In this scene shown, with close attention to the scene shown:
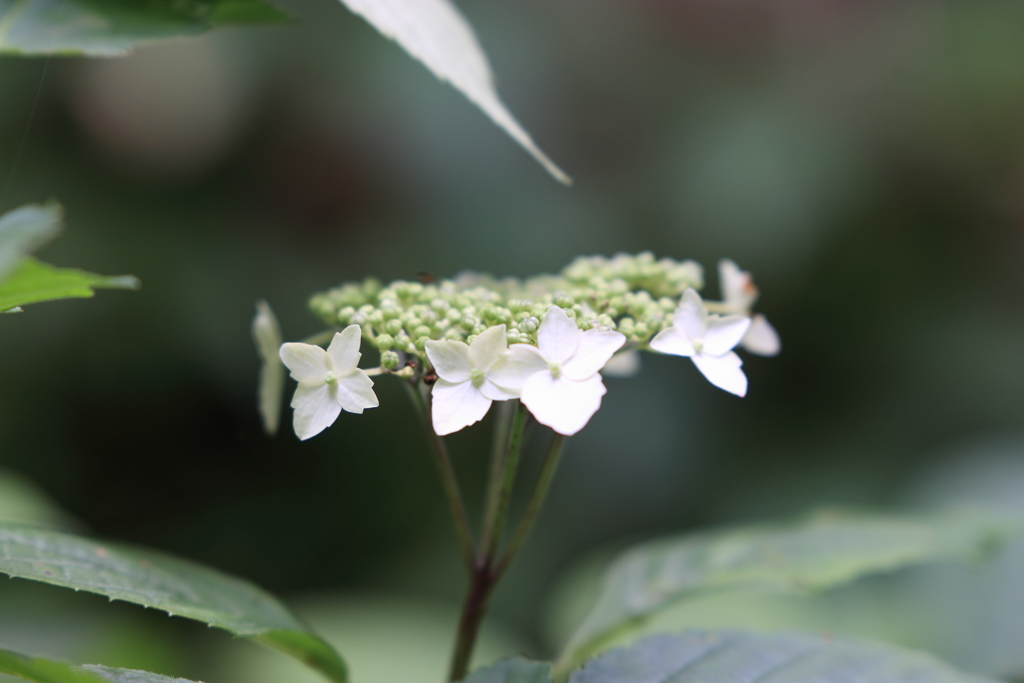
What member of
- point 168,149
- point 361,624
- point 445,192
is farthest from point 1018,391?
point 168,149

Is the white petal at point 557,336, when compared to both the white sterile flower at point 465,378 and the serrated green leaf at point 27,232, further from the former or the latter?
the serrated green leaf at point 27,232

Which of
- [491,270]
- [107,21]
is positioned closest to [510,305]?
[107,21]

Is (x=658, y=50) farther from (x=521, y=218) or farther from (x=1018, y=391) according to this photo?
(x=1018, y=391)

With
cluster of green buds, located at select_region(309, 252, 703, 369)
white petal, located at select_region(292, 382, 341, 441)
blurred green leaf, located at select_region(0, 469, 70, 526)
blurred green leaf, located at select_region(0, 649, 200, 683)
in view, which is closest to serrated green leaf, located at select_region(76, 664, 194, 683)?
blurred green leaf, located at select_region(0, 649, 200, 683)

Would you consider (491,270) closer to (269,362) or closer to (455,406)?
(269,362)

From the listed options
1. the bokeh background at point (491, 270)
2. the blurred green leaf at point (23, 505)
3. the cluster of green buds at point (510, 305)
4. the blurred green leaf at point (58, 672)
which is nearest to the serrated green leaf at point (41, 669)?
the blurred green leaf at point (58, 672)

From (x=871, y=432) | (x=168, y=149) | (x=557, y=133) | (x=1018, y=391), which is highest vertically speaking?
(x=557, y=133)

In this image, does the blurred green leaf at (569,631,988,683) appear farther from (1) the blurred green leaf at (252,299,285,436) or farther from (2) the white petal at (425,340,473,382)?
(1) the blurred green leaf at (252,299,285,436)
